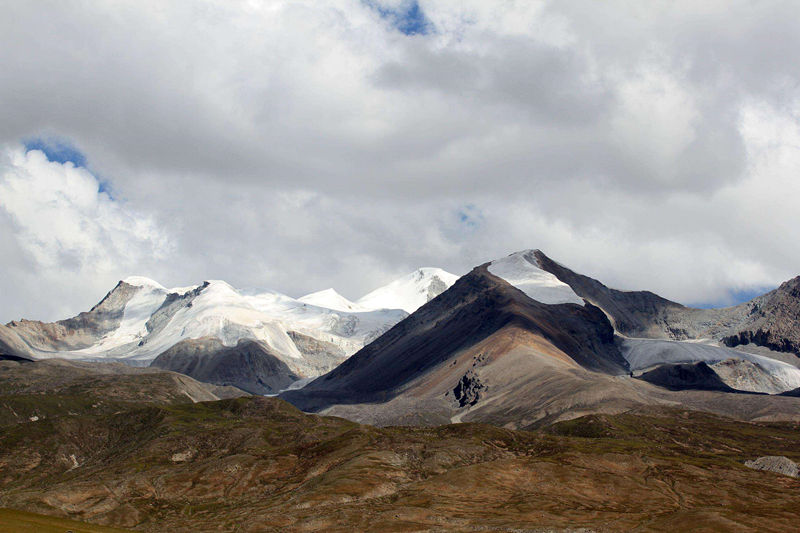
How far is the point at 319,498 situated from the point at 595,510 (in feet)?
212

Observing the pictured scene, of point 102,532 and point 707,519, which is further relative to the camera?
point 707,519

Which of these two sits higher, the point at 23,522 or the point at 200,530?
the point at 23,522

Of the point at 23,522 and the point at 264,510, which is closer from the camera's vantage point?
the point at 23,522

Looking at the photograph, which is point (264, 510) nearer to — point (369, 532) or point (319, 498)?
point (319, 498)

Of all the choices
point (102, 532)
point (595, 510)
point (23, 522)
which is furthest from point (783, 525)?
point (23, 522)

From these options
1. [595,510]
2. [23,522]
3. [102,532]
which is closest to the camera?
[23,522]

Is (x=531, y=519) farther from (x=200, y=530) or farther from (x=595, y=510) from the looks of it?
(x=200, y=530)

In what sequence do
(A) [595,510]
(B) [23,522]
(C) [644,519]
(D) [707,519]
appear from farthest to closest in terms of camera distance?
(A) [595,510]
(C) [644,519]
(D) [707,519]
(B) [23,522]

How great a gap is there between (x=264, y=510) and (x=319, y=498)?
13.3 meters

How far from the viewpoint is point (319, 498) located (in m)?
198

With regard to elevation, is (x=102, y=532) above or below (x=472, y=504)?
above

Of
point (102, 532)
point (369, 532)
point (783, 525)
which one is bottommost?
point (783, 525)

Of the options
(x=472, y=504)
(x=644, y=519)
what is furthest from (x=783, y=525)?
(x=472, y=504)

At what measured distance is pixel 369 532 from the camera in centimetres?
16625
